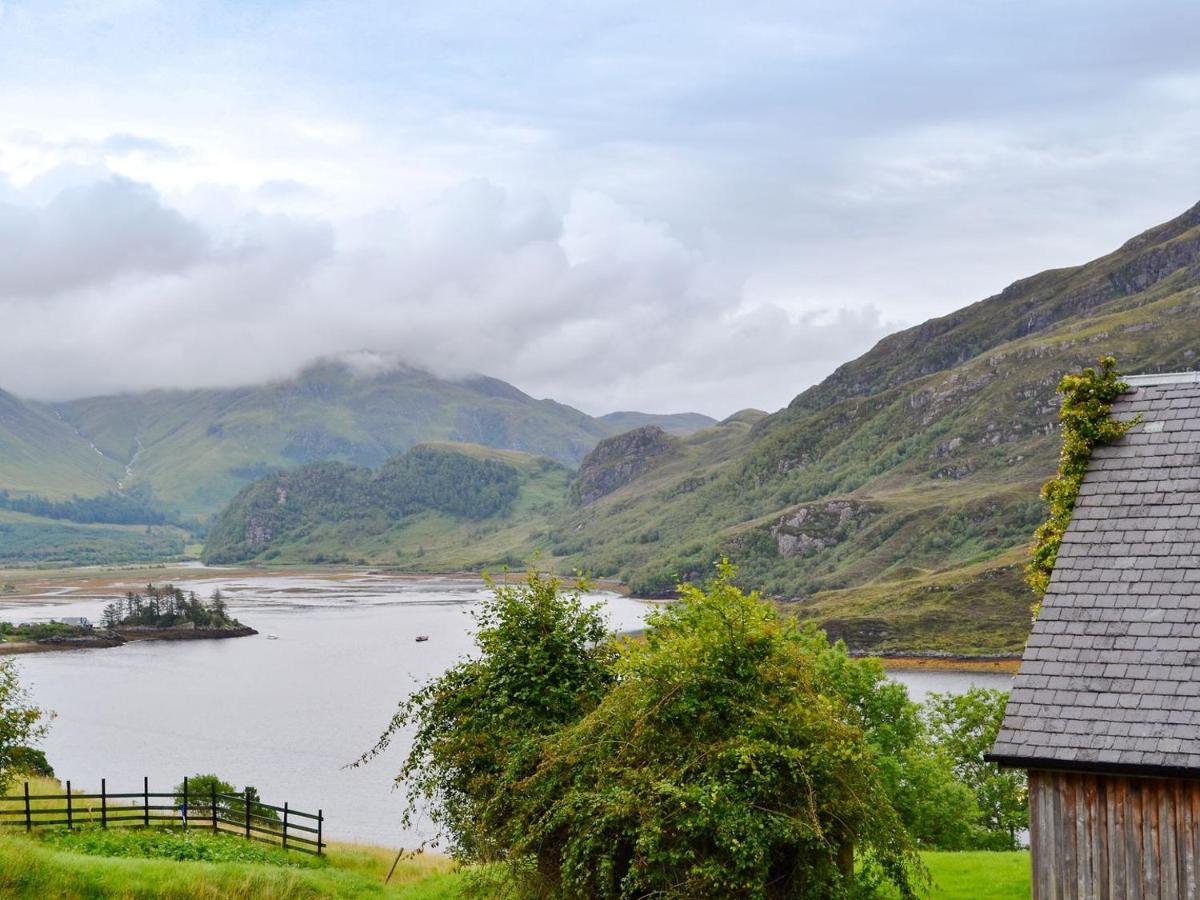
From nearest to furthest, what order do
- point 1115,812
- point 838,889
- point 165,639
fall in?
point 1115,812, point 838,889, point 165,639

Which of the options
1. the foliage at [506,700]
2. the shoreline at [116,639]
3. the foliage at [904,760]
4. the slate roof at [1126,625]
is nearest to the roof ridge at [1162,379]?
the slate roof at [1126,625]

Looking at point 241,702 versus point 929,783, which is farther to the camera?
point 241,702

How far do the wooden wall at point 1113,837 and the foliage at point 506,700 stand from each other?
12.1 metres

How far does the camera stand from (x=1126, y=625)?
13672 mm

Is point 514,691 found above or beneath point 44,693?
above

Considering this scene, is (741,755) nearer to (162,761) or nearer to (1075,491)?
(1075,491)

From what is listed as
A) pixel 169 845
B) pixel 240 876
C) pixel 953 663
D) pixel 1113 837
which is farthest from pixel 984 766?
pixel 953 663

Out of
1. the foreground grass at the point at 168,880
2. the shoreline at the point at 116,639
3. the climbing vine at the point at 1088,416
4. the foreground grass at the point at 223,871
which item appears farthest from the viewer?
the shoreline at the point at 116,639

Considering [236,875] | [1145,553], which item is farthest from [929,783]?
[1145,553]

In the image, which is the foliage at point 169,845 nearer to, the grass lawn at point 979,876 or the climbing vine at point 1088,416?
the grass lawn at point 979,876

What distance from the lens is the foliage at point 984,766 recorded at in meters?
47.8

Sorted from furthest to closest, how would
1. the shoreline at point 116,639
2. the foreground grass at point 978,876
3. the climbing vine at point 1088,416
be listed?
the shoreline at point 116,639 < the foreground grass at point 978,876 < the climbing vine at point 1088,416

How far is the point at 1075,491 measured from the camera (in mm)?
17094

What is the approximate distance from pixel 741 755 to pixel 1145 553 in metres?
7.07
